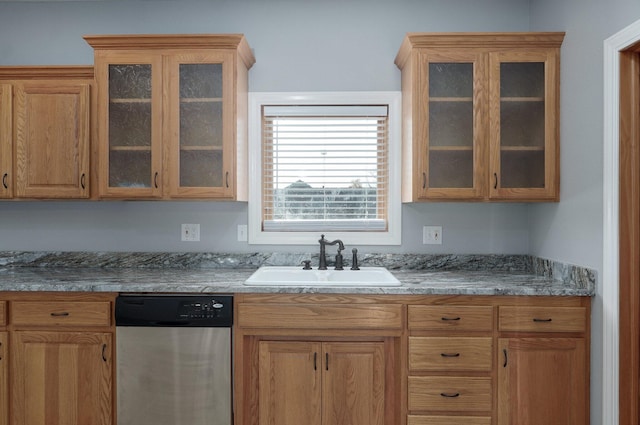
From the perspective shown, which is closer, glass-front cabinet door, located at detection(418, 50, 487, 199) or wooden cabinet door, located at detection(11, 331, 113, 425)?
wooden cabinet door, located at detection(11, 331, 113, 425)

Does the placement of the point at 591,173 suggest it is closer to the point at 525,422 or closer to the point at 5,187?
the point at 525,422

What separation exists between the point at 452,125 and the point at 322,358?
1384 millimetres

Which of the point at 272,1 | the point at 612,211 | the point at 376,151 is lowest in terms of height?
the point at 612,211

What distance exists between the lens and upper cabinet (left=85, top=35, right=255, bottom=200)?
7.91 ft

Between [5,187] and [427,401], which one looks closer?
[427,401]

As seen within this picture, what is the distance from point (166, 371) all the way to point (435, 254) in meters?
1.63

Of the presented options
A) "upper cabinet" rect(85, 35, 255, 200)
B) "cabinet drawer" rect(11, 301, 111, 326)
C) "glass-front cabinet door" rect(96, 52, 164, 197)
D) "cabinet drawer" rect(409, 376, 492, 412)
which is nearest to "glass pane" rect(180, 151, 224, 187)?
"upper cabinet" rect(85, 35, 255, 200)

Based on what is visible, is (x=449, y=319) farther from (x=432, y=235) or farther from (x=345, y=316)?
(x=432, y=235)

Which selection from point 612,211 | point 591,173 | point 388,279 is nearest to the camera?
point 612,211

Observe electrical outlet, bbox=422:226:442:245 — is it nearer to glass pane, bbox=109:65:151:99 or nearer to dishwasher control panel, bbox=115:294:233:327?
dishwasher control panel, bbox=115:294:233:327

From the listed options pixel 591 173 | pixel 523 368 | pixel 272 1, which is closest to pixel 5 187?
pixel 272 1

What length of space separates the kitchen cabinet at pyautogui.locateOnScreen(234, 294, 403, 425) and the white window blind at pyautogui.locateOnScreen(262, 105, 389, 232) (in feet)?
2.52

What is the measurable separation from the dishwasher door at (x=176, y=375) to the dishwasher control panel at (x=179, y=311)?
0.11 feet

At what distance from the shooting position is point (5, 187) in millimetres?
2510
